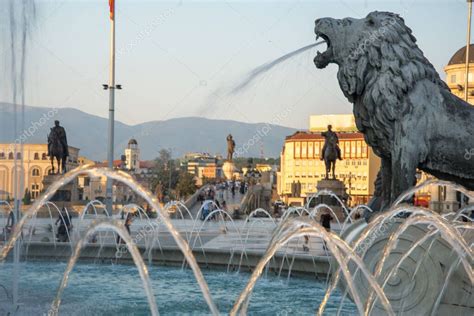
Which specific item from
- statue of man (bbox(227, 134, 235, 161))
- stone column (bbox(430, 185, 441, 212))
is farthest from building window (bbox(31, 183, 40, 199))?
stone column (bbox(430, 185, 441, 212))

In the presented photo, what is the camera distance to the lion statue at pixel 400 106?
27.2 ft

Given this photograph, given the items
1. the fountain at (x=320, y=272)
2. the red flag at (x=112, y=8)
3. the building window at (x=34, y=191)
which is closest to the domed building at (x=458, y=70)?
the building window at (x=34, y=191)

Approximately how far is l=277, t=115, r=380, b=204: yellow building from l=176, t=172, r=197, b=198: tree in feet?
50.3

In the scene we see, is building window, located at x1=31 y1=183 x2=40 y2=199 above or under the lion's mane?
under

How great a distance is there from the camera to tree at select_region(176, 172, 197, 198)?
97.5 m

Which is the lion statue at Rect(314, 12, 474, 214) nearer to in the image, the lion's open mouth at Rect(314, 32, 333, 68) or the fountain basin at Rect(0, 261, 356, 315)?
the lion's open mouth at Rect(314, 32, 333, 68)

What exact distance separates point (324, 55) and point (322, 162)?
112m

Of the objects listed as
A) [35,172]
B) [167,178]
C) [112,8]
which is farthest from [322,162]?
[112,8]

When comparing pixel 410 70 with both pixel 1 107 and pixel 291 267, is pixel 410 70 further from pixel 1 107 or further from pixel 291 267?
pixel 1 107

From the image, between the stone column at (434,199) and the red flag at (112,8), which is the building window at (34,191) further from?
the red flag at (112,8)

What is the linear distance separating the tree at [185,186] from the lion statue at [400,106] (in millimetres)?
86377

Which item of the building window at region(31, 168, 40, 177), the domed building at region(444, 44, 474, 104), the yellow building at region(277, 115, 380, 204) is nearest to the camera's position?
the domed building at region(444, 44, 474, 104)

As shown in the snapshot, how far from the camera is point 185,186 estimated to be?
325 feet

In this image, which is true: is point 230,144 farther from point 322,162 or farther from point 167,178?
point 322,162
